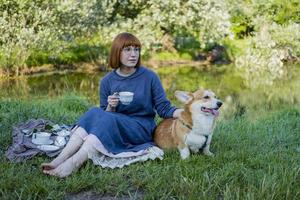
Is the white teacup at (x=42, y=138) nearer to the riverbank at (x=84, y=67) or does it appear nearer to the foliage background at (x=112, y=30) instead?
the foliage background at (x=112, y=30)

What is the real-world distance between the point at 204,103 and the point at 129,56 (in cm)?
97

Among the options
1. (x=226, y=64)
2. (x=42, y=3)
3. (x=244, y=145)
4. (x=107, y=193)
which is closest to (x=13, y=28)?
(x=42, y=3)

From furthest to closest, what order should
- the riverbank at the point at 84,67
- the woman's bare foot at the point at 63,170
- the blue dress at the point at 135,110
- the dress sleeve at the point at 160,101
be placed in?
1. the riverbank at the point at 84,67
2. the dress sleeve at the point at 160,101
3. the blue dress at the point at 135,110
4. the woman's bare foot at the point at 63,170

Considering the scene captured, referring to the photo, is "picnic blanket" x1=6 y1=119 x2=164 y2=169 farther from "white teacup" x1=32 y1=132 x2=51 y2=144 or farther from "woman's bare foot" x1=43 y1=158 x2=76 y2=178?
"woman's bare foot" x1=43 y1=158 x2=76 y2=178

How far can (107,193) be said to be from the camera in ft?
12.4

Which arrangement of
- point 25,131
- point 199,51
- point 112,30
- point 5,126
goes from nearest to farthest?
point 25,131 < point 5,126 < point 112,30 < point 199,51

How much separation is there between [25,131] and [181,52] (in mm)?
19166

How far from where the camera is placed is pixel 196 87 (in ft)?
48.1

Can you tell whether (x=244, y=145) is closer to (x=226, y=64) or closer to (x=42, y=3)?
(x=42, y=3)

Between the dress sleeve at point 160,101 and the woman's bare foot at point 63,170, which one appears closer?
the woman's bare foot at point 63,170

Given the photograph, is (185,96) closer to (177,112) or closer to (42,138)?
(177,112)

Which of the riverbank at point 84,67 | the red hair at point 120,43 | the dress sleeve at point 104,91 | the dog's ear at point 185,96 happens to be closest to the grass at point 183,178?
the dog's ear at point 185,96

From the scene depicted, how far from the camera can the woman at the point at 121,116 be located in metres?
4.31

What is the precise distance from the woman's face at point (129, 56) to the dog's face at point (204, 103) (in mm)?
734
